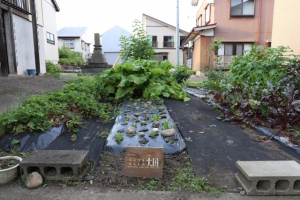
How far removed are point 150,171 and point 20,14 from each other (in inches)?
390

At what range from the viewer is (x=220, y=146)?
8.66ft

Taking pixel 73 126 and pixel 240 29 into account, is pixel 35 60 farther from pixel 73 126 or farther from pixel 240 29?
pixel 240 29

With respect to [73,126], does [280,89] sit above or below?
above

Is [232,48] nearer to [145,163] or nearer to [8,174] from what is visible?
[145,163]

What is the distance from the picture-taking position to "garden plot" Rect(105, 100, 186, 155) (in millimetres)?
2553

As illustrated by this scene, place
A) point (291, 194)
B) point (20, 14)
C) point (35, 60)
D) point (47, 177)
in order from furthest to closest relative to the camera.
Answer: point (35, 60)
point (20, 14)
point (47, 177)
point (291, 194)

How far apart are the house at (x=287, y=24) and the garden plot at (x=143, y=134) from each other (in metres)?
4.39

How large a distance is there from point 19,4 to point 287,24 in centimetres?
958

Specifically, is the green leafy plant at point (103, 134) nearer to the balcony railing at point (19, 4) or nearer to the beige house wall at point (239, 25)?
the balcony railing at point (19, 4)

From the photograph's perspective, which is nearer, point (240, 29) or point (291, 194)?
point (291, 194)

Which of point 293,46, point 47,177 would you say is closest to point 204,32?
point 293,46

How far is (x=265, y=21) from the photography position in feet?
44.8

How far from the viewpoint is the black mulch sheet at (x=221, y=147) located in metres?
2.16

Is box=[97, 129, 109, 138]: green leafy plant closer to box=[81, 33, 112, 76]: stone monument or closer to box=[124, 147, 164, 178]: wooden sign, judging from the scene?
box=[124, 147, 164, 178]: wooden sign
